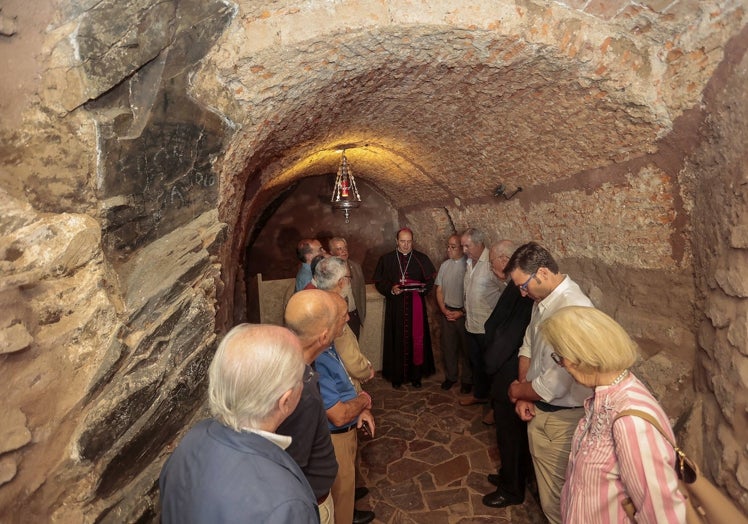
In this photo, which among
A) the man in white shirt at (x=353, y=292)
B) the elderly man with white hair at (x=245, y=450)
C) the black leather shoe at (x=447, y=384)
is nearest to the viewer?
the elderly man with white hair at (x=245, y=450)

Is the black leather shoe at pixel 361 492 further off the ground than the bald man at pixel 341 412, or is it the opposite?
the bald man at pixel 341 412

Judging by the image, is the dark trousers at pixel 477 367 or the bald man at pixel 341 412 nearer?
the bald man at pixel 341 412

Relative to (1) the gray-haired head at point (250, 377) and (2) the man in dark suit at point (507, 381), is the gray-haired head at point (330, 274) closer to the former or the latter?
(2) the man in dark suit at point (507, 381)

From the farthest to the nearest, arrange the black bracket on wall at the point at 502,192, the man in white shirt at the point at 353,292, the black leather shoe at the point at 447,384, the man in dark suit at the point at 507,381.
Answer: the black leather shoe at the point at 447,384 < the man in white shirt at the point at 353,292 < the black bracket on wall at the point at 502,192 < the man in dark suit at the point at 507,381

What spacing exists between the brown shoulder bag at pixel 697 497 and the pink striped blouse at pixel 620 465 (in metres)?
0.03

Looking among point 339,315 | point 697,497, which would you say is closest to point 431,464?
point 339,315

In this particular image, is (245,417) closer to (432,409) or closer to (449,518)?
(449,518)

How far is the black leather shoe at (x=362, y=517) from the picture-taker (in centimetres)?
306

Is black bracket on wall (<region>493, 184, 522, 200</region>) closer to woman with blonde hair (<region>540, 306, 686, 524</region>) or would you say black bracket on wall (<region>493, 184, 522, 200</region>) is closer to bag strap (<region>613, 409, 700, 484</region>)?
woman with blonde hair (<region>540, 306, 686, 524</region>)

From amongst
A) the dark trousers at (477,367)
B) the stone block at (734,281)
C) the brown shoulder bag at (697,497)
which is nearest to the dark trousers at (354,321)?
the dark trousers at (477,367)

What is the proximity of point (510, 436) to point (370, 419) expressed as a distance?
4.05 ft

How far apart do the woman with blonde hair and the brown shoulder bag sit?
0.10 feet

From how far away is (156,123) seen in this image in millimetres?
1849

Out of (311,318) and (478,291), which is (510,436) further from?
(311,318)
